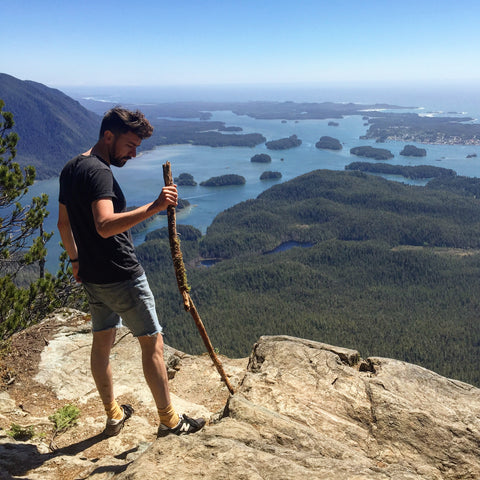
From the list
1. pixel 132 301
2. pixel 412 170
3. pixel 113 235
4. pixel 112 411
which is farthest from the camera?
pixel 412 170

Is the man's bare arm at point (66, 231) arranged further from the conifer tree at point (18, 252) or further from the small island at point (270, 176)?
the small island at point (270, 176)

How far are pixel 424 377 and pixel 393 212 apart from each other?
15779 cm

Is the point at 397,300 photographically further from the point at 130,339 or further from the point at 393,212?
the point at 130,339

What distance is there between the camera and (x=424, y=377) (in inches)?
255

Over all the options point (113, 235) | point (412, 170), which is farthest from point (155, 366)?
point (412, 170)

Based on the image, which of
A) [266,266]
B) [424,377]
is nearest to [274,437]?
[424,377]

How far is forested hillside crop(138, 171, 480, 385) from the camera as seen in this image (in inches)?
2963

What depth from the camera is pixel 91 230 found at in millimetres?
4172

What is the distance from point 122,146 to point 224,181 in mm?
171349

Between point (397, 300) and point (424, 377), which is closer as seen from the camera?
point (424, 377)

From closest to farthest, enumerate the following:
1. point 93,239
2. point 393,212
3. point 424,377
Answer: point 93,239, point 424,377, point 393,212

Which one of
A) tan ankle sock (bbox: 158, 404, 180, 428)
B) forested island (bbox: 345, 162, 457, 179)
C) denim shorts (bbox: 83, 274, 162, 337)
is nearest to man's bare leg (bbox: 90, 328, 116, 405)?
denim shorts (bbox: 83, 274, 162, 337)

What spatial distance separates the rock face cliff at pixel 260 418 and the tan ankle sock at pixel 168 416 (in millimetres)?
476

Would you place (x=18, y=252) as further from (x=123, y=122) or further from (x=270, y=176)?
(x=270, y=176)
